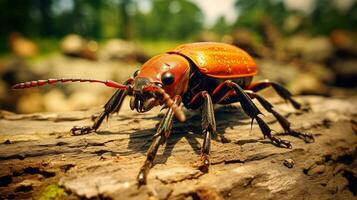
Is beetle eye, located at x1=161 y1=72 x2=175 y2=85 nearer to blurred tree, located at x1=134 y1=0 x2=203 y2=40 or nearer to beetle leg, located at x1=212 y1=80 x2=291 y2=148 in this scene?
beetle leg, located at x1=212 y1=80 x2=291 y2=148

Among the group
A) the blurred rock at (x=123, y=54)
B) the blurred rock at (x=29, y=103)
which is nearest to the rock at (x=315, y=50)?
the blurred rock at (x=123, y=54)

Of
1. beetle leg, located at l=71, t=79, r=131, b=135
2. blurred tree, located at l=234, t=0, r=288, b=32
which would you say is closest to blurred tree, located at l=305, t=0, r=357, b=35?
blurred tree, located at l=234, t=0, r=288, b=32

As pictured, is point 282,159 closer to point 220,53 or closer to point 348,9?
point 220,53

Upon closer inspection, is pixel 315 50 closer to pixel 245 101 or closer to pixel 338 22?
pixel 338 22

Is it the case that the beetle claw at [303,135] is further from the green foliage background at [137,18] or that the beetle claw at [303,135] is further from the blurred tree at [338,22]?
the blurred tree at [338,22]

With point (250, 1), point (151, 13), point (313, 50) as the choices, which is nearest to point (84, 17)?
point (151, 13)
